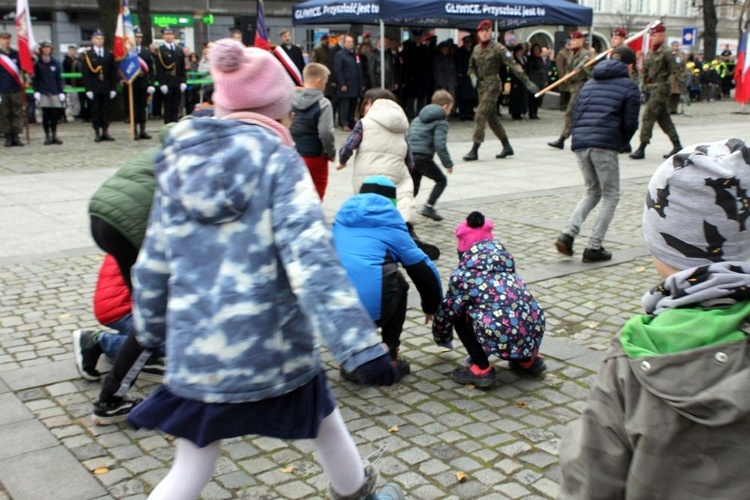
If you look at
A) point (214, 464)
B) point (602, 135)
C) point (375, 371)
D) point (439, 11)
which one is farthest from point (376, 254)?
point (439, 11)

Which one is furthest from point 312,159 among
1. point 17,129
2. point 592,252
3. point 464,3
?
point 464,3

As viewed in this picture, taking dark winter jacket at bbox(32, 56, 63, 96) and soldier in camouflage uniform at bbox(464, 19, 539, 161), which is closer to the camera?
soldier in camouflage uniform at bbox(464, 19, 539, 161)

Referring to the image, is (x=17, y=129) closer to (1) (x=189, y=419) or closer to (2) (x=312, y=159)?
(2) (x=312, y=159)

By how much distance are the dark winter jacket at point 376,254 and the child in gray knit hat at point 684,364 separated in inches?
100

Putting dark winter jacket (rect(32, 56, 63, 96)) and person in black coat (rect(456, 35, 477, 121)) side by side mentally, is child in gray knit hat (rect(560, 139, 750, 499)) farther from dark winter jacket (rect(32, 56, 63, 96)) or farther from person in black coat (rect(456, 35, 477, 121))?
person in black coat (rect(456, 35, 477, 121))

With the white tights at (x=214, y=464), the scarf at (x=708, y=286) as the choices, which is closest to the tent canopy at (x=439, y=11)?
the white tights at (x=214, y=464)

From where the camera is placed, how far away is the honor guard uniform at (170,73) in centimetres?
1875

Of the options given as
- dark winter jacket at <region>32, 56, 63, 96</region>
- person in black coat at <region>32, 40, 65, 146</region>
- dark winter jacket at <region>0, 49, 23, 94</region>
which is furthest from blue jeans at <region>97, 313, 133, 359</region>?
dark winter jacket at <region>32, 56, 63, 96</region>

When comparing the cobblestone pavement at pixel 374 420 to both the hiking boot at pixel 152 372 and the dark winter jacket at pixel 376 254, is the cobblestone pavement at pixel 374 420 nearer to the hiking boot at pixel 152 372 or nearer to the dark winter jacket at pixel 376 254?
the hiking boot at pixel 152 372

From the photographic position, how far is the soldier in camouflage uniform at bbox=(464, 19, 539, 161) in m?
13.9

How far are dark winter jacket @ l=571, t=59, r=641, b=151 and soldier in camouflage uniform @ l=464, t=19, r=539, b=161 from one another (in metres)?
6.59

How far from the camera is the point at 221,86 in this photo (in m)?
2.64

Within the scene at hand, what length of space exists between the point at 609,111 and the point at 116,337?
4260mm

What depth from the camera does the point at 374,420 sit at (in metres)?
4.17
